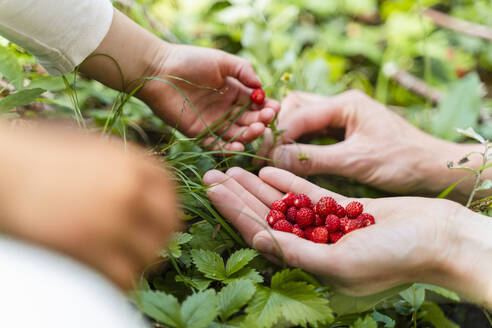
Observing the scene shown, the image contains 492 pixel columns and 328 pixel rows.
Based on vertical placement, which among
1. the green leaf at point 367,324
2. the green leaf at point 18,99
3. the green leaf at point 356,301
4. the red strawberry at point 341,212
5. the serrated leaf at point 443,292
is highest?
the green leaf at point 18,99

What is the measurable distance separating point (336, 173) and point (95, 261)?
989mm

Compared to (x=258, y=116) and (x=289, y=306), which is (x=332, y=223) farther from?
(x=258, y=116)

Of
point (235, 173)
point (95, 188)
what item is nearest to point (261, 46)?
point (235, 173)

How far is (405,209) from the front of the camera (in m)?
0.99

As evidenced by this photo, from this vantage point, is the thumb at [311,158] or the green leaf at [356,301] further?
the thumb at [311,158]

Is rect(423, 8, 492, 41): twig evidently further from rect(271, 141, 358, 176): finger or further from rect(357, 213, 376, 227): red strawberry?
rect(357, 213, 376, 227): red strawberry

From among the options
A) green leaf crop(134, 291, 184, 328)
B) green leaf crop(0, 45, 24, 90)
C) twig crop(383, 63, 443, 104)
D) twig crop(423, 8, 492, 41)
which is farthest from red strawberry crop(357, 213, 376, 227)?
twig crop(423, 8, 492, 41)

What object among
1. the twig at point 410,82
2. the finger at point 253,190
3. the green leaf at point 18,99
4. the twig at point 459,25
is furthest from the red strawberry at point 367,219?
the twig at point 459,25

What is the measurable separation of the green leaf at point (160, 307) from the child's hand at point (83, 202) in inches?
3.1

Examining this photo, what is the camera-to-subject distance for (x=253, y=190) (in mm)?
1112

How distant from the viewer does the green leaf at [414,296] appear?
94 cm

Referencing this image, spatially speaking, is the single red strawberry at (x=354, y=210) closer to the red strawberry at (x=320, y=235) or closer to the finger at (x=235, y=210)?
the red strawberry at (x=320, y=235)

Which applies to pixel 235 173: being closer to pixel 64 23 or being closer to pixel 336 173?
pixel 336 173

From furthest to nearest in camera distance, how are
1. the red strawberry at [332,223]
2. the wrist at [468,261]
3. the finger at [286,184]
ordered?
the finger at [286,184] → the red strawberry at [332,223] → the wrist at [468,261]
